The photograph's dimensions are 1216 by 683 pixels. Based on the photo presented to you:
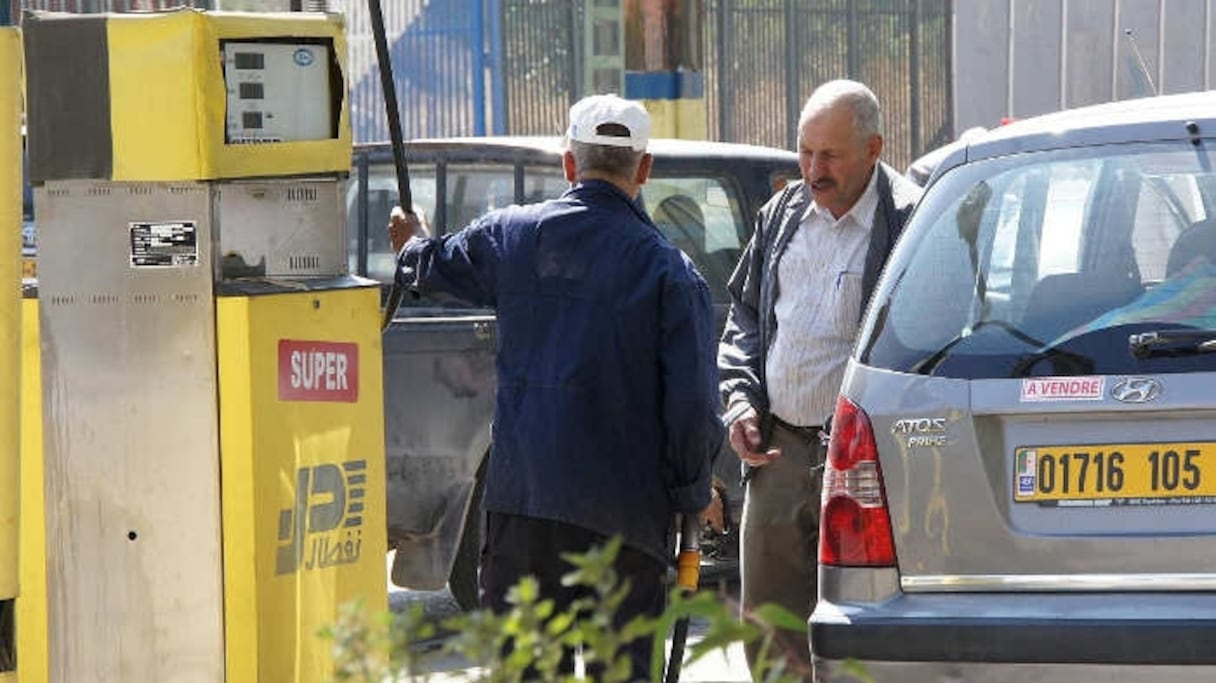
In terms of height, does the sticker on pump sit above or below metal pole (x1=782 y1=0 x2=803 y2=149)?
below

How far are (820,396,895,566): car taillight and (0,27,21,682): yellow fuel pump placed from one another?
1642 millimetres

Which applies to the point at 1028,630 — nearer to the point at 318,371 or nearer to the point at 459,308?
the point at 318,371

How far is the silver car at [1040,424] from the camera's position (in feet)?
14.9

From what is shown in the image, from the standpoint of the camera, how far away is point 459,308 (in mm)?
8094

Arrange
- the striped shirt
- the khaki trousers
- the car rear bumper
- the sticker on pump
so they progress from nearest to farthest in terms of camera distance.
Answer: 1. the car rear bumper
2. the sticker on pump
3. the striped shirt
4. the khaki trousers

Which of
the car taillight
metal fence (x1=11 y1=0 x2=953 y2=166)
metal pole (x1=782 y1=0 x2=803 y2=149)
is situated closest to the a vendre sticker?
the car taillight

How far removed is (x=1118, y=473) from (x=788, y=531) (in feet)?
4.57

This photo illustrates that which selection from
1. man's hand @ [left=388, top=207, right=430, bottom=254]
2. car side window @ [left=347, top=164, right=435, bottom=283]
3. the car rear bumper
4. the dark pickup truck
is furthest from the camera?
car side window @ [left=347, top=164, right=435, bottom=283]

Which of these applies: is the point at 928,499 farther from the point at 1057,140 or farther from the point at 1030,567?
the point at 1057,140

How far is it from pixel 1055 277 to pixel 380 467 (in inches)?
66.5

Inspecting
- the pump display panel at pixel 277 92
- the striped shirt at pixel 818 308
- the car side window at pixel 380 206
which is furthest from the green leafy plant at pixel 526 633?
the car side window at pixel 380 206

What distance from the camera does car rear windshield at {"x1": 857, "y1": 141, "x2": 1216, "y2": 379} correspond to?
4.65m

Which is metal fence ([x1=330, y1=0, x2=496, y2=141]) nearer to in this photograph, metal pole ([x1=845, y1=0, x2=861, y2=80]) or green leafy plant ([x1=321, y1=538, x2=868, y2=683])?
metal pole ([x1=845, y1=0, x2=861, y2=80])

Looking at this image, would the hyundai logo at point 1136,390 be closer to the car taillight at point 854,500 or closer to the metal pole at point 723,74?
the car taillight at point 854,500
